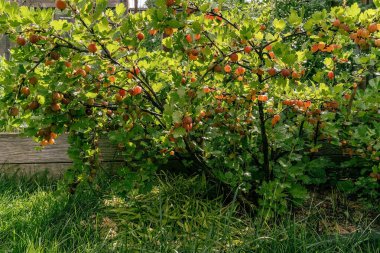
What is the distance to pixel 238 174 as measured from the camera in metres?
2.93

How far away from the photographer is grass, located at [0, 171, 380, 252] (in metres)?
2.45

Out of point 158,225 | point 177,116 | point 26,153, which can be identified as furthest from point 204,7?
point 26,153

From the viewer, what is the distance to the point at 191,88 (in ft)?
7.59

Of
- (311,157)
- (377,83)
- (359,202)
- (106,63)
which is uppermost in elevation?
(106,63)

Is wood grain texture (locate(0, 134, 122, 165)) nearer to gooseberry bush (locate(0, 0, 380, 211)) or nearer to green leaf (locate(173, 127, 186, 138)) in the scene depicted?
gooseberry bush (locate(0, 0, 380, 211))

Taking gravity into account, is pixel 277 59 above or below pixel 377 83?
above

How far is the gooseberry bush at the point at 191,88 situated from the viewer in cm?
219

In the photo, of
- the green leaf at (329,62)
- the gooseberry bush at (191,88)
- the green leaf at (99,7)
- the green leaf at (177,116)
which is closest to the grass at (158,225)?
the gooseberry bush at (191,88)

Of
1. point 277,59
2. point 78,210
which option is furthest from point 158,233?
point 277,59

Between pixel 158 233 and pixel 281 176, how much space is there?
2.67 ft

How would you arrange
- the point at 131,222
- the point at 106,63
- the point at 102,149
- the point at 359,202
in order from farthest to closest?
1. the point at 102,149
2. the point at 359,202
3. the point at 131,222
4. the point at 106,63

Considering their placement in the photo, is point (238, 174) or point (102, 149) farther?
point (102, 149)

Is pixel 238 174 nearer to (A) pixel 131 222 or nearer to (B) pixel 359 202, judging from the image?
(A) pixel 131 222

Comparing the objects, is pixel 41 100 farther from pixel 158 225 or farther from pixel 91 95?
pixel 158 225
